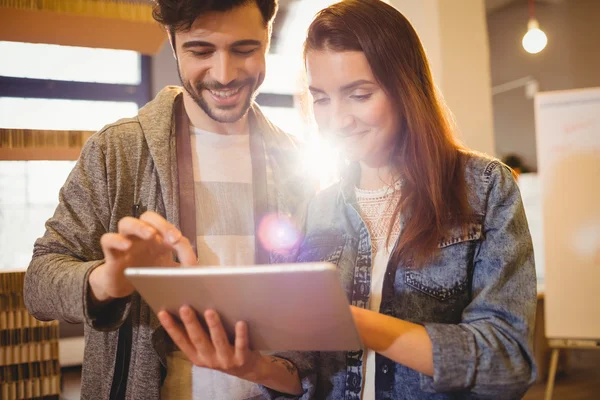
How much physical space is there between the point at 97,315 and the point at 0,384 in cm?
129

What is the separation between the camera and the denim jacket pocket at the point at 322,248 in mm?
1272

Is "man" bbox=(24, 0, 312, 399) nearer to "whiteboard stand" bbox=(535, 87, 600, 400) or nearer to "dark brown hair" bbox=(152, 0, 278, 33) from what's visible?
"dark brown hair" bbox=(152, 0, 278, 33)

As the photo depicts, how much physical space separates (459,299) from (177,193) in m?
0.78

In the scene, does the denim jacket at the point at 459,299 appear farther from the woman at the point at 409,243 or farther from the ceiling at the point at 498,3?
the ceiling at the point at 498,3

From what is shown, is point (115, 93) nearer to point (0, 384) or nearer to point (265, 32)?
point (0, 384)

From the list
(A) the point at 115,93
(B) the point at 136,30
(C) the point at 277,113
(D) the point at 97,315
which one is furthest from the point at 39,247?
(C) the point at 277,113

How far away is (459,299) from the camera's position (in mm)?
1092

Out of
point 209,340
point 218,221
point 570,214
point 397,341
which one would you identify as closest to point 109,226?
point 218,221

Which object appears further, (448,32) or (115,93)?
(115,93)

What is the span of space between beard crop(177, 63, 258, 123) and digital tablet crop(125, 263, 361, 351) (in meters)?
0.70

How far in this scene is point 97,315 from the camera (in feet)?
3.53

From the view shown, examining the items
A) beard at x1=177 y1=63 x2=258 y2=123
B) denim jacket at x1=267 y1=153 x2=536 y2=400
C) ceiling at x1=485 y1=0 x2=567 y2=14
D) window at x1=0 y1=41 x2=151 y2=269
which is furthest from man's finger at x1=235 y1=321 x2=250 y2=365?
ceiling at x1=485 y1=0 x2=567 y2=14

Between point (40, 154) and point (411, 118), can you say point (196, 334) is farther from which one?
point (40, 154)

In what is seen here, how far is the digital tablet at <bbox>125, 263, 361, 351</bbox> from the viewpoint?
73 centimetres
